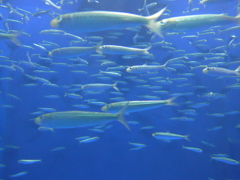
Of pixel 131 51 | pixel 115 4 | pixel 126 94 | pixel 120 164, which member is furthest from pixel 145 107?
pixel 115 4

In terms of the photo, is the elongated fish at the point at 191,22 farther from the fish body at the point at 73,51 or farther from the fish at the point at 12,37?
the fish at the point at 12,37

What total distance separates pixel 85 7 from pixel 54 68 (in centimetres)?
236

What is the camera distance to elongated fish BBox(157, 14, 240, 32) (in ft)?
7.30

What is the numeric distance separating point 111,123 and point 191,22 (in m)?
4.81

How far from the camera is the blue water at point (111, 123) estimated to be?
6344 millimetres

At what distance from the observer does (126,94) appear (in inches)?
278

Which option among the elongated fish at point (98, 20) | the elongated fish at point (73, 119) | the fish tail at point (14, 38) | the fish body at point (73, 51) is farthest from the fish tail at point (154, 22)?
the fish tail at point (14, 38)

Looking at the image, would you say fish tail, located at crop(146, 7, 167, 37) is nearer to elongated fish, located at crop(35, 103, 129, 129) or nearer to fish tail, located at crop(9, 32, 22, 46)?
elongated fish, located at crop(35, 103, 129, 129)

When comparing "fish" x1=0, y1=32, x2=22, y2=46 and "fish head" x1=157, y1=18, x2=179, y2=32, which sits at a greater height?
"fish" x1=0, y1=32, x2=22, y2=46

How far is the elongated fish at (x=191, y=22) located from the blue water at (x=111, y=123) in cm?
394

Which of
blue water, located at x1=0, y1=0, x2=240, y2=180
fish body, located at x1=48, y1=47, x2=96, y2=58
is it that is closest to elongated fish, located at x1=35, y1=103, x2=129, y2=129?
fish body, located at x1=48, y1=47, x2=96, y2=58

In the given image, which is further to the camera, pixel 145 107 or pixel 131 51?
pixel 131 51

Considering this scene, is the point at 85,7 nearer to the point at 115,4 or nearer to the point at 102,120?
the point at 115,4

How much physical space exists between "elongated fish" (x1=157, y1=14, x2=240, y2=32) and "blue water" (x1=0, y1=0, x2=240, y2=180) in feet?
12.9
